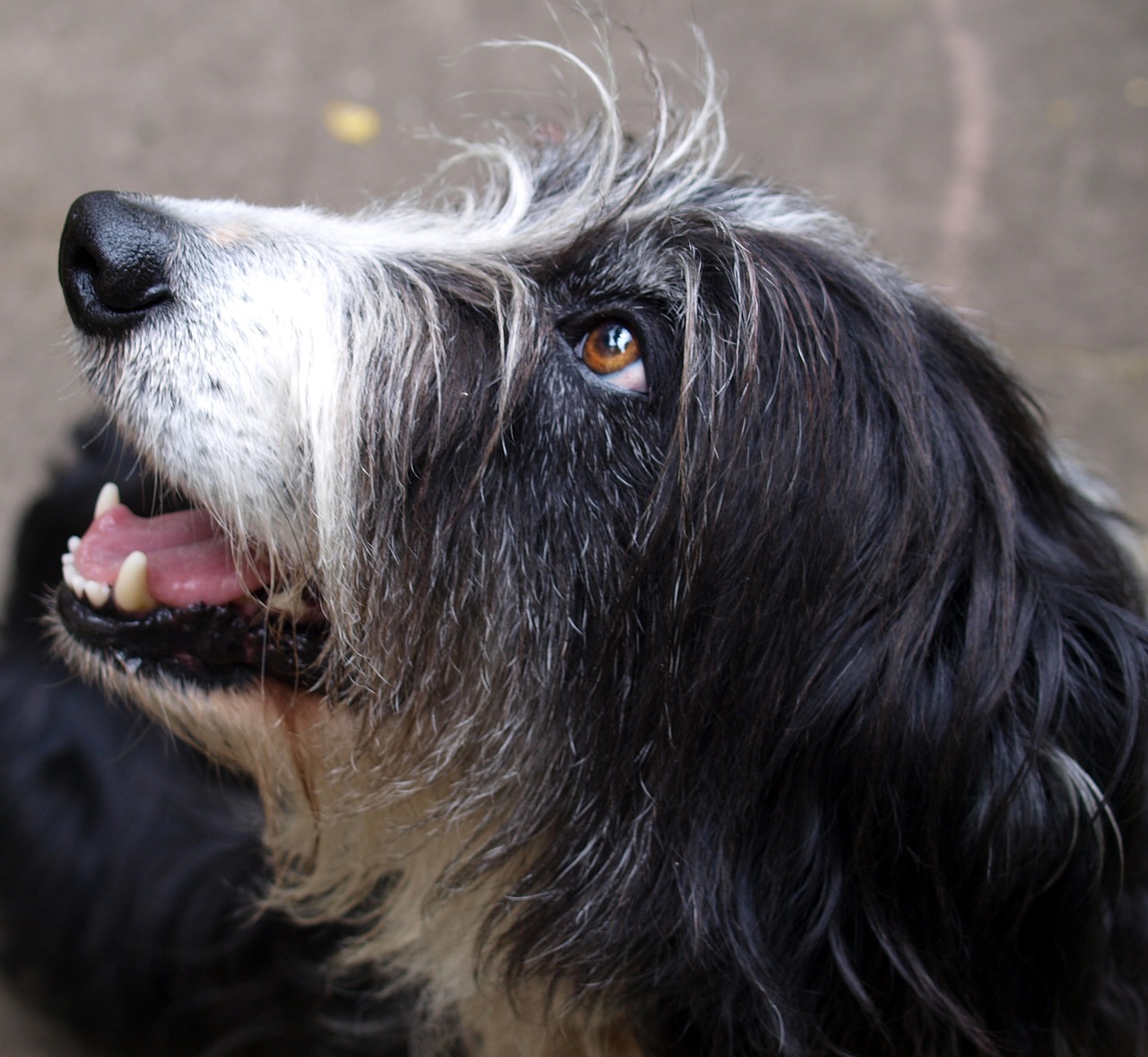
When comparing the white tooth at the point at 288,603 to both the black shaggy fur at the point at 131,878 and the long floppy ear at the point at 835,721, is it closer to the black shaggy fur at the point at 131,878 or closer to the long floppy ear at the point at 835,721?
the long floppy ear at the point at 835,721

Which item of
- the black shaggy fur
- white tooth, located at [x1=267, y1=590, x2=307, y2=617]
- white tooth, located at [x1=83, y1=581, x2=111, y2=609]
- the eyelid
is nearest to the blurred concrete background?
the black shaggy fur

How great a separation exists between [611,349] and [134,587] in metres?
0.90

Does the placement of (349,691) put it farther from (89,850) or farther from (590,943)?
(89,850)

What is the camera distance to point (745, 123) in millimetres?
4953

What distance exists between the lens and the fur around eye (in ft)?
6.07

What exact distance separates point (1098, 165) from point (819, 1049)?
14.7 feet

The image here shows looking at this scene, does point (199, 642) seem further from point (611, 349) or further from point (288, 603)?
point (611, 349)

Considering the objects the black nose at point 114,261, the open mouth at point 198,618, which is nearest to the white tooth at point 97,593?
the open mouth at point 198,618

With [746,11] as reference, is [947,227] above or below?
below

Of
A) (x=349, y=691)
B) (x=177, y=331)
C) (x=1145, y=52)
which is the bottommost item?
(x=349, y=691)

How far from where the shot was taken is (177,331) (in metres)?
1.79

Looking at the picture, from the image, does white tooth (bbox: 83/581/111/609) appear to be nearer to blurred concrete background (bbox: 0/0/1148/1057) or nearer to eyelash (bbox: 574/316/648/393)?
eyelash (bbox: 574/316/648/393)

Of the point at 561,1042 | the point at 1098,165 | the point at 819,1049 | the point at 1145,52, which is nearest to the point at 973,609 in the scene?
the point at 819,1049

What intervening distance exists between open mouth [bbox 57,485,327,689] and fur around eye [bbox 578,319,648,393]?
2.07 feet
